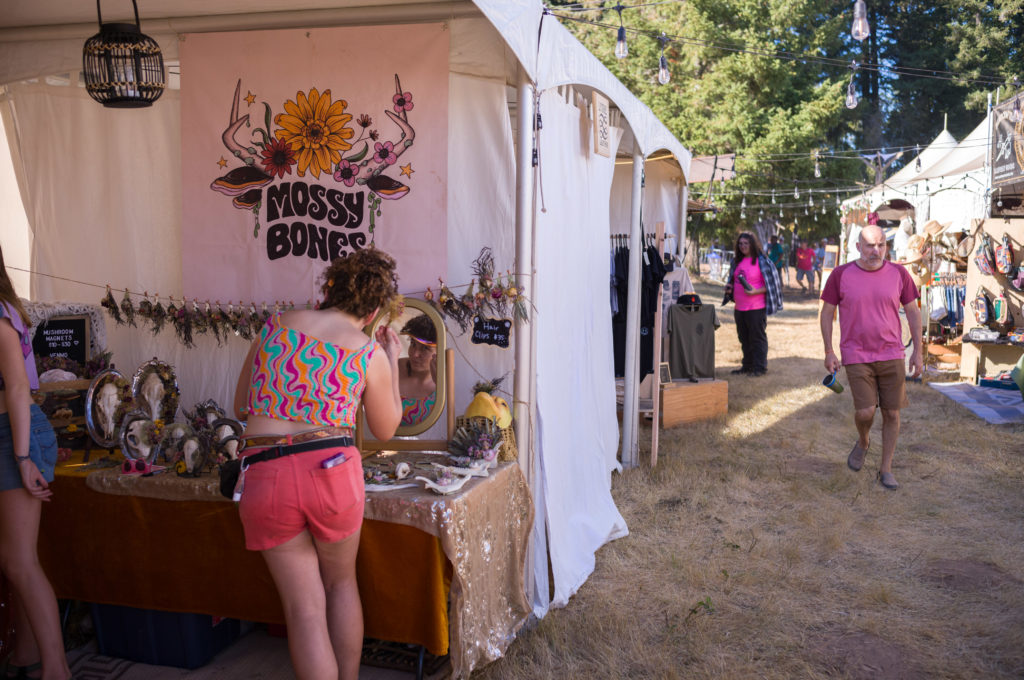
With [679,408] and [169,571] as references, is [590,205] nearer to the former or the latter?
[169,571]

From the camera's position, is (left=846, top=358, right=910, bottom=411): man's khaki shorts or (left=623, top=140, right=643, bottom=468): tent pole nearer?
(left=846, top=358, right=910, bottom=411): man's khaki shorts

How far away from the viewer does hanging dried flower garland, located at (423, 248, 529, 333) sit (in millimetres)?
3617

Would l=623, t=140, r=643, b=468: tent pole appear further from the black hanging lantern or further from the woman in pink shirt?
the woman in pink shirt

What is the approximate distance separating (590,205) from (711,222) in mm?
17382

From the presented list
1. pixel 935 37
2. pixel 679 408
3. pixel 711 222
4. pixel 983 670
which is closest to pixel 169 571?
pixel 983 670

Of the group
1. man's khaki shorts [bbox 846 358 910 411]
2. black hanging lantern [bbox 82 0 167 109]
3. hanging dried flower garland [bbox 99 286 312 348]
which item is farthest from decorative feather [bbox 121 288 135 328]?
man's khaki shorts [bbox 846 358 910 411]

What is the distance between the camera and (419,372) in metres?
3.61

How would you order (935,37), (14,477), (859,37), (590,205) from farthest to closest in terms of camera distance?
(935,37)
(859,37)
(590,205)
(14,477)

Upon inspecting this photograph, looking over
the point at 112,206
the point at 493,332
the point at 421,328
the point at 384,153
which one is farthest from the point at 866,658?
the point at 112,206

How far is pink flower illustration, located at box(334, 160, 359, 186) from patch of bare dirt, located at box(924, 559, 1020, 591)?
12.1 ft

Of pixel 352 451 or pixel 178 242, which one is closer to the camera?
pixel 352 451

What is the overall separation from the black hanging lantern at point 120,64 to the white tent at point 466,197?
437mm

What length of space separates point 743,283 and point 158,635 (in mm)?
8415

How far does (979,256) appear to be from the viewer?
9.80 metres
